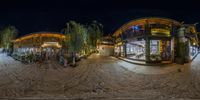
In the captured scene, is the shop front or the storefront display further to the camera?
the storefront display

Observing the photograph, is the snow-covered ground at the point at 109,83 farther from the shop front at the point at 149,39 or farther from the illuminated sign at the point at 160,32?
the illuminated sign at the point at 160,32

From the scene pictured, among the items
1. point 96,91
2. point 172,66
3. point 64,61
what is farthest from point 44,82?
point 172,66

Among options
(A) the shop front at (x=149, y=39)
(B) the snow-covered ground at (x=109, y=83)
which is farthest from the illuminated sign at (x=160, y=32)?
(B) the snow-covered ground at (x=109, y=83)

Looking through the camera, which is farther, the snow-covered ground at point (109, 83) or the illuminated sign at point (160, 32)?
the illuminated sign at point (160, 32)

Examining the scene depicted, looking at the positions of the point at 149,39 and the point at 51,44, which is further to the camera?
the point at 51,44

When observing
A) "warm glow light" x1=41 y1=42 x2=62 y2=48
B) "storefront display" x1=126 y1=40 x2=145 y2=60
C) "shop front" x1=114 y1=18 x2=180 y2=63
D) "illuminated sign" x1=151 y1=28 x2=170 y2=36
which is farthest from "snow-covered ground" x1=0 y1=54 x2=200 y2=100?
"warm glow light" x1=41 y1=42 x2=62 y2=48

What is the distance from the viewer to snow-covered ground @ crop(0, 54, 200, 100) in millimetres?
4750

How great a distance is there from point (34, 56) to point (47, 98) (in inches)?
214

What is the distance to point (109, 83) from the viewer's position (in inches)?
228

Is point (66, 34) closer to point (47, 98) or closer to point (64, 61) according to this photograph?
point (64, 61)

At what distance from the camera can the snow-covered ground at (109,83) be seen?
475cm

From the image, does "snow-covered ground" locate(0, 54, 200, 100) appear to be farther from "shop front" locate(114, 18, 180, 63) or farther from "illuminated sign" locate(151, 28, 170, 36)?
"illuminated sign" locate(151, 28, 170, 36)

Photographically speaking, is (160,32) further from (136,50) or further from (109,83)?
(109,83)

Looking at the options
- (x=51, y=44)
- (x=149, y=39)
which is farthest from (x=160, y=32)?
(x=51, y=44)
